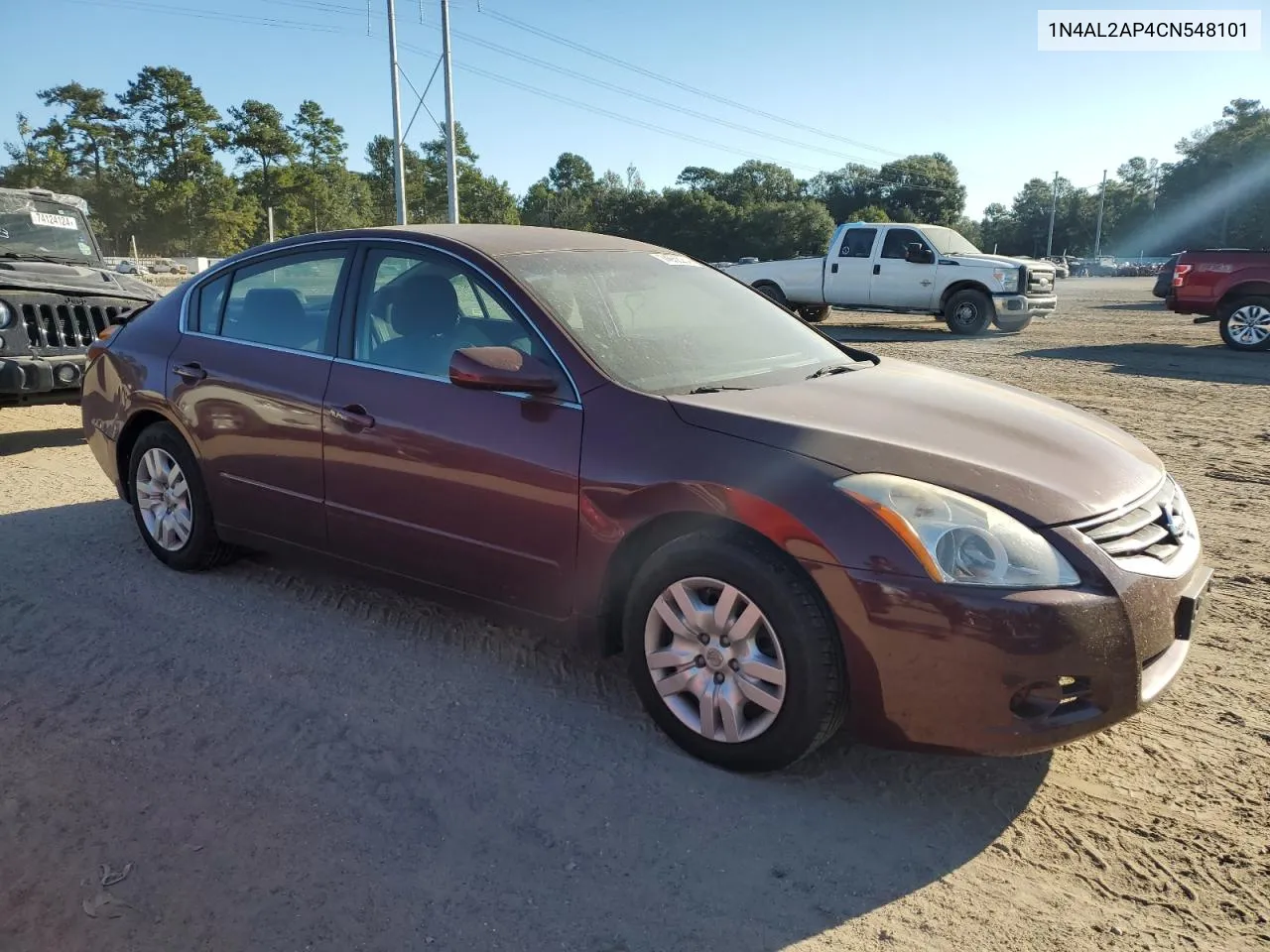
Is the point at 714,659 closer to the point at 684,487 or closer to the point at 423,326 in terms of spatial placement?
the point at 684,487

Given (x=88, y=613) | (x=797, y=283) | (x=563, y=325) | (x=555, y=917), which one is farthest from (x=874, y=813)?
(x=797, y=283)

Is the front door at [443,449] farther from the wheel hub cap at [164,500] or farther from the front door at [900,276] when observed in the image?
the front door at [900,276]

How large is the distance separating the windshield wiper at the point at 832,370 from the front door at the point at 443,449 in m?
1.04

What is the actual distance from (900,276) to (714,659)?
54.5 feet

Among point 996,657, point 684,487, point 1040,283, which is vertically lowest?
point 996,657

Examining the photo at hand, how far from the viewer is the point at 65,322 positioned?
7715 millimetres

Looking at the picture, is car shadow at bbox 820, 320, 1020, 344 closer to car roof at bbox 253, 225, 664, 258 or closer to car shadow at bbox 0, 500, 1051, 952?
car roof at bbox 253, 225, 664, 258

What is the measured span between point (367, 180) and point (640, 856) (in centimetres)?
9230

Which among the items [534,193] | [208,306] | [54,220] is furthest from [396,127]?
[534,193]

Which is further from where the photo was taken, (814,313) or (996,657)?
(814,313)

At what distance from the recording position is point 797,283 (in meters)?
19.1

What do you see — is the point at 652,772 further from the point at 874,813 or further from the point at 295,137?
the point at 295,137

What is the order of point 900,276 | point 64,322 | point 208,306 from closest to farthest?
point 208,306 < point 64,322 < point 900,276

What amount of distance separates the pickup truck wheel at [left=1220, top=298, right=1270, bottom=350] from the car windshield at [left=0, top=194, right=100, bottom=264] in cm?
1541
